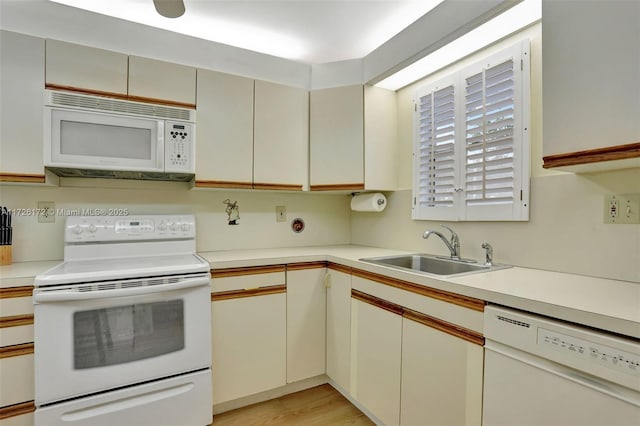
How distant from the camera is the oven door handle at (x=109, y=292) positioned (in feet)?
4.50

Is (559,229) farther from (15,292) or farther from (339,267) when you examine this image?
(15,292)

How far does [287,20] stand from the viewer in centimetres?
204

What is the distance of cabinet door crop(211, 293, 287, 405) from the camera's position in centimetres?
184

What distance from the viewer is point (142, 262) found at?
1799 millimetres

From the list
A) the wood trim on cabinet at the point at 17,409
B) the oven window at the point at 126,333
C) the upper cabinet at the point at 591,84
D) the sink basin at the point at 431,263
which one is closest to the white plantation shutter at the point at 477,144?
the sink basin at the point at 431,263

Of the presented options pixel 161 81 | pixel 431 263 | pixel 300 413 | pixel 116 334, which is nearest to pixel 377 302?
pixel 431 263

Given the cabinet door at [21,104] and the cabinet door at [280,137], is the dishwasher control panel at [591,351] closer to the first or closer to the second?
the cabinet door at [280,137]

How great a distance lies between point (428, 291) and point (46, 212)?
7.30 feet

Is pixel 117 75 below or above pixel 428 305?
above

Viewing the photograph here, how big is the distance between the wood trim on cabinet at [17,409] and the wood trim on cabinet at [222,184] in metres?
1.31

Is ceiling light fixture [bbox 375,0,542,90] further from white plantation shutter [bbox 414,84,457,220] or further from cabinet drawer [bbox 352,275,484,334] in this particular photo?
cabinet drawer [bbox 352,275,484,334]

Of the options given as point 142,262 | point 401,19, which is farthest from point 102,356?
point 401,19

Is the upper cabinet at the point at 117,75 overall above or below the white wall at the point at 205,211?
above

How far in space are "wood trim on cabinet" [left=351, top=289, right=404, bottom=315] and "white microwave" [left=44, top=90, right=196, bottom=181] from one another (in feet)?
4.12
